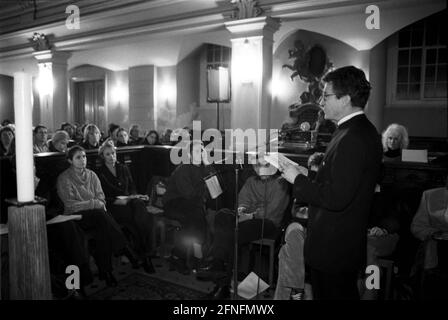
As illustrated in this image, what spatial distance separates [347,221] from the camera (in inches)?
65.5

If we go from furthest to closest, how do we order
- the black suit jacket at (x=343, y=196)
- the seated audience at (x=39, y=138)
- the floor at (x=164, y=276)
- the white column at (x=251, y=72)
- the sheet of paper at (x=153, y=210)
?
the white column at (x=251, y=72)
the seated audience at (x=39, y=138)
the sheet of paper at (x=153, y=210)
the floor at (x=164, y=276)
the black suit jacket at (x=343, y=196)

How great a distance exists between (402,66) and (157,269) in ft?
23.8

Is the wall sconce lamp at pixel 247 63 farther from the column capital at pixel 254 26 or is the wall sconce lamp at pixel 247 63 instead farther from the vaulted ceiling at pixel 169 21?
the vaulted ceiling at pixel 169 21

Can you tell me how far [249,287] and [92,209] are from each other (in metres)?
1.55

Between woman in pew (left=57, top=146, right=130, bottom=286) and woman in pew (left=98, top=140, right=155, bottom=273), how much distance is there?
18 centimetres

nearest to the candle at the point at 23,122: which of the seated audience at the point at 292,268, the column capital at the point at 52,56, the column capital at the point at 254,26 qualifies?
the seated audience at the point at 292,268

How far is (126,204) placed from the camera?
389 centimetres

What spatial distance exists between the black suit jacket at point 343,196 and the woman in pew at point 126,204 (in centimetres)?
222

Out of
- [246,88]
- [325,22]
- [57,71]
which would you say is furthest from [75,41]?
[325,22]

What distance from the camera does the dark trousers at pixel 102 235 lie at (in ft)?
10.8

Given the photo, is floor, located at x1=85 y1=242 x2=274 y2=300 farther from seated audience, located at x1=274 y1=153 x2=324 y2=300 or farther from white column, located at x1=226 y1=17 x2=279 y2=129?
white column, located at x1=226 y1=17 x2=279 y2=129

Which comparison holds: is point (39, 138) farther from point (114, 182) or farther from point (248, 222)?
point (248, 222)

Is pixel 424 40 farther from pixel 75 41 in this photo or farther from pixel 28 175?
pixel 28 175

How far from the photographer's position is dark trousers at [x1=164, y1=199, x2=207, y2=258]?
3.74m
